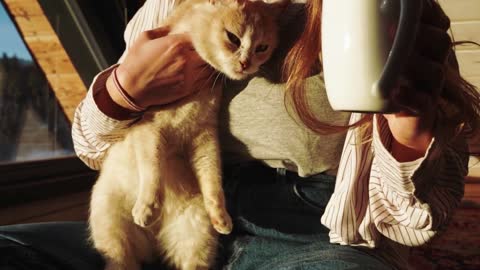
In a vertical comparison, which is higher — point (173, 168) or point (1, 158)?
point (173, 168)

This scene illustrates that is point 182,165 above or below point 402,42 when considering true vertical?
below

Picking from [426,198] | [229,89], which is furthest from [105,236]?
[426,198]

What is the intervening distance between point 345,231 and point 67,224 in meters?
0.56

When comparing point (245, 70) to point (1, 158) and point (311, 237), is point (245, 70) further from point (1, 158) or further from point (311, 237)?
point (1, 158)

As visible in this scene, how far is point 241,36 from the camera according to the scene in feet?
3.01

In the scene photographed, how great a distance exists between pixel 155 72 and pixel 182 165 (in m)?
0.21

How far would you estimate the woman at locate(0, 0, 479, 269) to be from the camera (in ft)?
2.00

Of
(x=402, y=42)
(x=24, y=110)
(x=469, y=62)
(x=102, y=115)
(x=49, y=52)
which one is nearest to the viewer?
(x=402, y=42)

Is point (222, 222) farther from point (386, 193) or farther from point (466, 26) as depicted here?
point (466, 26)

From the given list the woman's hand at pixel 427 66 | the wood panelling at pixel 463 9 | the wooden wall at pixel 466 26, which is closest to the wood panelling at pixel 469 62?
the wooden wall at pixel 466 26

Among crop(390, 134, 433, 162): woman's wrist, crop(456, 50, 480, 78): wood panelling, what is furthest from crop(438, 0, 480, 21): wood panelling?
crop(390, 134, 433, 162): woman's wrist

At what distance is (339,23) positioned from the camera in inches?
16.1

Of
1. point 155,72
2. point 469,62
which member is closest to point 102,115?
point 155,72

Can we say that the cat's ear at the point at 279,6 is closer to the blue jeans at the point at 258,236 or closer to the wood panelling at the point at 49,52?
the blue jeans at the point at 258,236
